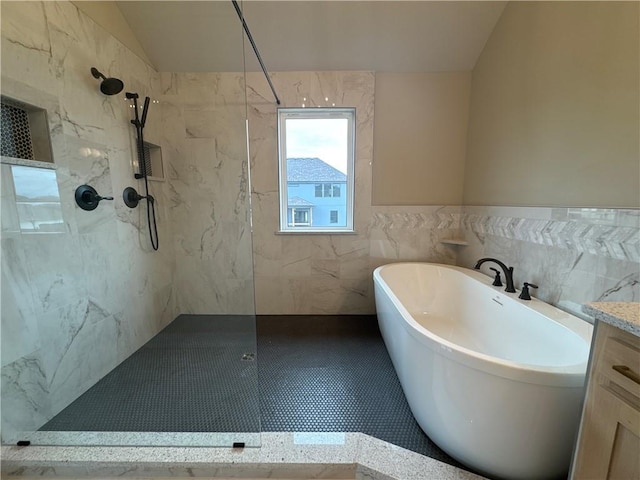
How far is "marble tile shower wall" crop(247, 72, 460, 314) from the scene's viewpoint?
8.14ft

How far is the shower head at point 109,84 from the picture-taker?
172cm

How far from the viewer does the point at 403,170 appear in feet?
8.50

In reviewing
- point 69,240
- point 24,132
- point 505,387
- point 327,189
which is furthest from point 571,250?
point 24,132

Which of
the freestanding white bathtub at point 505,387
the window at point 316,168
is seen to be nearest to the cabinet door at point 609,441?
the freestanding white bathtub at point 505,387

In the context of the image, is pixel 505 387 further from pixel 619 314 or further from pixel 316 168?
pixel 316 168

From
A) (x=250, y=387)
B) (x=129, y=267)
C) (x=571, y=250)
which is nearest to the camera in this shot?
(x=571, y=250)

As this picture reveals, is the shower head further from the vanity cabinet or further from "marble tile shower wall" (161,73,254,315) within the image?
the vanity cabinet

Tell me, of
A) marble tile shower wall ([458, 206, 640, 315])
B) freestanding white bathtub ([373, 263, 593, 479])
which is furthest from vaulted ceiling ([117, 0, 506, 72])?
freestanding white bathtub ([373, 263, 593, 479])

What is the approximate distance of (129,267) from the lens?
206 cm

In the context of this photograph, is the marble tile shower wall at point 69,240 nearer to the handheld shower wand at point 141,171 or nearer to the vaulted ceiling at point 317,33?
the handheld shower wand at point 141,171

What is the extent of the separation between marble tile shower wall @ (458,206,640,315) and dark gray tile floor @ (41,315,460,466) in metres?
1.12

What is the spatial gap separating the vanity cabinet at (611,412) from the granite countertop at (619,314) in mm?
36

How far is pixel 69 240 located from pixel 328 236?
194cm

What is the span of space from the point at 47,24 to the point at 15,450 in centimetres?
216
